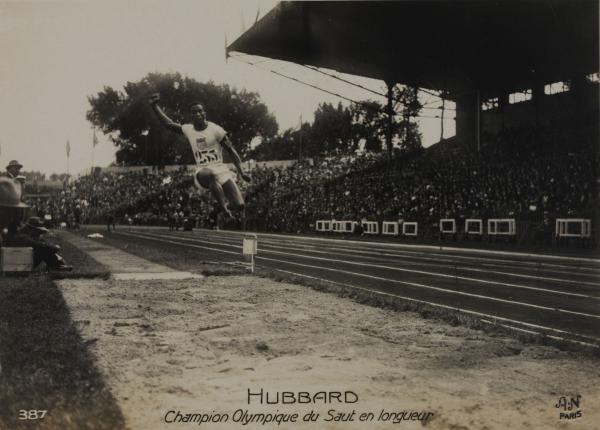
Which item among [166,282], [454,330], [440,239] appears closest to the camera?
[454,330]

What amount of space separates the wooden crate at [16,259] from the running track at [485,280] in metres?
5.94

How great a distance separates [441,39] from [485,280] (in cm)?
1559

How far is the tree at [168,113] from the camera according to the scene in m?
8.78

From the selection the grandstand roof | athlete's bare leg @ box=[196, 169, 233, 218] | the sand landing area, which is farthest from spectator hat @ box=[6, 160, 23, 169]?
the grandstand roof

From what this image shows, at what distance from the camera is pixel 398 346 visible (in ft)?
20.9

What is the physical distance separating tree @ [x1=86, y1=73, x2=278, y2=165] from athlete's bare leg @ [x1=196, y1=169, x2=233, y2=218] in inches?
41.0

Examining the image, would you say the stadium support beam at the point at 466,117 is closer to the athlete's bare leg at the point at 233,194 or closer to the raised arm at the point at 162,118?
the athlete's bare leg at the point at 233,194

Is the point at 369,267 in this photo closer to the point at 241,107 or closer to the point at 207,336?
the point at 241,107

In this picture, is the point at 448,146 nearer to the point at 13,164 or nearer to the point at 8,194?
the point at 13,164

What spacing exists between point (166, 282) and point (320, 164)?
2339 centimetres

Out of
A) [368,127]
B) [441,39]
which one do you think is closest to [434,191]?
[441,39]

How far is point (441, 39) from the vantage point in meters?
25.3

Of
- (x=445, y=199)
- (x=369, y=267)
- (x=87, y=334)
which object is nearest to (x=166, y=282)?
(x=87, y=334)

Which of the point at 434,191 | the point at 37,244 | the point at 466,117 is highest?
the point at 466,117
